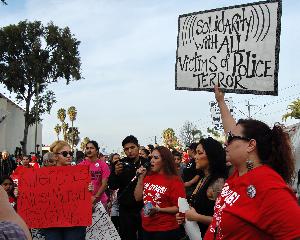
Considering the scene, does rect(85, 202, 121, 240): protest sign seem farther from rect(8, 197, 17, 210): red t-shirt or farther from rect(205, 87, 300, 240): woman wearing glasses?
rect(205, 87, 300, 240): woman wearing glasses

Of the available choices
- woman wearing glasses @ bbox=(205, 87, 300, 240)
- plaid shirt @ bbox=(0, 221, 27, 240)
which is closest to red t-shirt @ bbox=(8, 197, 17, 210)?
woman wearing glasses @ bbox=(205, 87, 300, 240)

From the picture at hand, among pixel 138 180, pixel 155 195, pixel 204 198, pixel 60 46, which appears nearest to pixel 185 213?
pixel 204 198

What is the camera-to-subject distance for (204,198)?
14.7 ft

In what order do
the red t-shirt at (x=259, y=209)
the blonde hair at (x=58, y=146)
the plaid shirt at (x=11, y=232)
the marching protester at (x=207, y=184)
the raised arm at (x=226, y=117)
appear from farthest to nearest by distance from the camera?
the blonde hair at (x=58, y=146)
the marching protester at (x=207, y=184)
the raised arm at (x=226, y=117)
the red t-shirt at (x=259, y=209)
the plaid shirt at (x=11, y=232)

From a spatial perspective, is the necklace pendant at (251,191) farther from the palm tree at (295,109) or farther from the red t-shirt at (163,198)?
the palm tree at (295,109)

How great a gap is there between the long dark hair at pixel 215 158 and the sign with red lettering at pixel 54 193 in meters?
2.46

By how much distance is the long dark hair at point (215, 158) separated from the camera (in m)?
4.71

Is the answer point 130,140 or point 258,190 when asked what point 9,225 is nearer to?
point 258,190

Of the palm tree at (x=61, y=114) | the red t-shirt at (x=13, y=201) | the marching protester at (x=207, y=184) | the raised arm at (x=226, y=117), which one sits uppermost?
the palm tree at (x=61, y=114)

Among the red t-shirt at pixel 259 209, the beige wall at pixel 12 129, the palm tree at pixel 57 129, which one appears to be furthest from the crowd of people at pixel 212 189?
the palm tree at pixel 57 129

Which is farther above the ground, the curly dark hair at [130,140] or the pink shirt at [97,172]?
the curly dark hair at [130,140]

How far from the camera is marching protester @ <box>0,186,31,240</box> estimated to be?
2.04 m

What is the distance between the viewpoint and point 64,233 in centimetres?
674

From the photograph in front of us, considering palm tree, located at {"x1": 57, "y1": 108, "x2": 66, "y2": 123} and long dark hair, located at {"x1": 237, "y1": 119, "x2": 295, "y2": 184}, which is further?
palm tree, located at {"x1": 57, "y1": 108, "x2": 66, "y2": 123}
